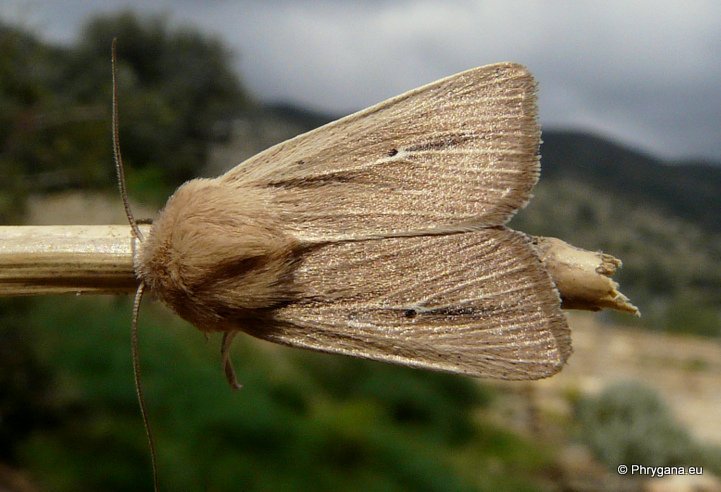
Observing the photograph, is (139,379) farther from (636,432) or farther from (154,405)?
A: (636,432)

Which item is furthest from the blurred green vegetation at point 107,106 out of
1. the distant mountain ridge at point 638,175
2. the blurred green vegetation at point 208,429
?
the distant mountain ridge at point 638,175

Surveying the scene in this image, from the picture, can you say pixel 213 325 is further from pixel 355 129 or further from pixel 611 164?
pixel 611 164

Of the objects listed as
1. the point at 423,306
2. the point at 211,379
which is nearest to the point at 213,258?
the point at 423,306

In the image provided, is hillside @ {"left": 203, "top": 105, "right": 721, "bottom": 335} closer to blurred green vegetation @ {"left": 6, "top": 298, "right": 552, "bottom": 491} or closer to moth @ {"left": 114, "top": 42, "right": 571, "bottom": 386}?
blurred green vegetation @ {"left": 6, "top": 298, "right": 552, "bottom": 491}

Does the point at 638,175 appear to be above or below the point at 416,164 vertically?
below

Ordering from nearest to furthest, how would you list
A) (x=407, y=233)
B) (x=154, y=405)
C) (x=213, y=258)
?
(x=213, y=258), (x=407, y=233), (x=154, y=405)

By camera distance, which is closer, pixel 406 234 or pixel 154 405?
pixel 406 234

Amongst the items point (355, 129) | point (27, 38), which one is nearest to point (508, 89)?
point (355, 129)
